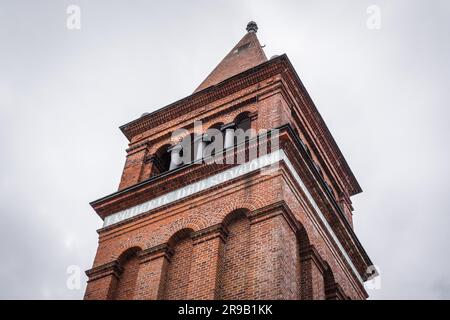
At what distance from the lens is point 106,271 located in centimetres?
1620

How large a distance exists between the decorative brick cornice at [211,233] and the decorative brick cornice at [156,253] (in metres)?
0.76

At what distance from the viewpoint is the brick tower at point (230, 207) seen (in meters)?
14.3

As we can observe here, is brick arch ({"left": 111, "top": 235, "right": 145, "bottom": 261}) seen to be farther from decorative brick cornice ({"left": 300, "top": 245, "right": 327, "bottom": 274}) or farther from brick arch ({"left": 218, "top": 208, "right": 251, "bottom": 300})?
decorative brick cornice ({"left": 300, "top": 245, "right": 327, "bottom": 274})

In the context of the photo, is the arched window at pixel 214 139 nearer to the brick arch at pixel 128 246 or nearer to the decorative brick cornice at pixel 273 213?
the brick arch at pixel 128 246

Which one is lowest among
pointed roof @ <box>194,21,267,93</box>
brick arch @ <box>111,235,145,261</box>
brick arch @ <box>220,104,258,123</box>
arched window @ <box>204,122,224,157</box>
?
brick arch @ <box>111,235,145,261</box>

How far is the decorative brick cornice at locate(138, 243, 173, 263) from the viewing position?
15602mm

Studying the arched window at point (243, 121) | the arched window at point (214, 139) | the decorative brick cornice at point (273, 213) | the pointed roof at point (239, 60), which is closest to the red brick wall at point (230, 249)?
the decorative brick cornice at point (273, 213)

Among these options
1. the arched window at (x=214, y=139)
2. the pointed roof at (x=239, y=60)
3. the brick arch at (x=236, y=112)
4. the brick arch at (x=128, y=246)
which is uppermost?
the pointed roof at (x=239, y=60)

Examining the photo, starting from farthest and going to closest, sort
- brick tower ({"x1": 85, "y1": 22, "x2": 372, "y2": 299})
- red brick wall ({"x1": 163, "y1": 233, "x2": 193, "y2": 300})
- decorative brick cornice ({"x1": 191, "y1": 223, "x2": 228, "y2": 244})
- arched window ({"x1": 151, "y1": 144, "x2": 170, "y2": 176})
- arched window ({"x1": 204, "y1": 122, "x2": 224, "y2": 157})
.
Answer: arched window ({"x1": 151, "y1": 144, "x2": 170, "y2": 176}) → arched window ({"x1": 204, "y1": 122, "x2": 224, "y2": 157}) → decorative brick cornice ({"x1": 191, "y1": 223, "x2": 228, "y2": 244}) → red brick wall ({"x1": 163, "y1": 233, "x2": 193, "y2": 300}) → brick tower ({"x1": 85, "y1": 22, "x2": 372, "y2": 299})

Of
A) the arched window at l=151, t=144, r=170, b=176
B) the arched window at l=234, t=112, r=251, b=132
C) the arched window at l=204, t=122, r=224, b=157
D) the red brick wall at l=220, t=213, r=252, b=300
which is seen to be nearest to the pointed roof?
the arched window at l=204, t=122, r=224, b=157

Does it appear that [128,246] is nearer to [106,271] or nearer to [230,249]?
[106,271]

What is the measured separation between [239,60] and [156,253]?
31.0ft

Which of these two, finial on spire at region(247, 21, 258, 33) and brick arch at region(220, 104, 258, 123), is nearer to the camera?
brick arch at region(220, 104, 258, 123)

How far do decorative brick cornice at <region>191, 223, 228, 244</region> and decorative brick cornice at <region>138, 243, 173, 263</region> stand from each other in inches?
30.1
